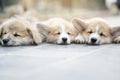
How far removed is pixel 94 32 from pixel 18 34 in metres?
0.61

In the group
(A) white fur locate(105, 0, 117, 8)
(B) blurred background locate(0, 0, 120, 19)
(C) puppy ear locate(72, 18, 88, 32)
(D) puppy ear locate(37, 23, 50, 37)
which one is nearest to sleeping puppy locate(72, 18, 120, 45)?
(C) puppy ear locate(72, 18, 88, 32)

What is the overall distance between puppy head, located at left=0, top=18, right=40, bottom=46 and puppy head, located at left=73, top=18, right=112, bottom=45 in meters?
0.38

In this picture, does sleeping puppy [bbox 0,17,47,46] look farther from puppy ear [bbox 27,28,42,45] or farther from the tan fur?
the tan fur

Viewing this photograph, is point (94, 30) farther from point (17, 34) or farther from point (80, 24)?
point (17, 34)

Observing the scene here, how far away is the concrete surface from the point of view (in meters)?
1.64

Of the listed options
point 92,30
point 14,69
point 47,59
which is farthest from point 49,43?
point 14,69

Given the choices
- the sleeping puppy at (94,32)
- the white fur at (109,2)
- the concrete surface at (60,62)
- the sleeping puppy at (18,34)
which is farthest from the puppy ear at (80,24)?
Answer: the white fur at (109,2)

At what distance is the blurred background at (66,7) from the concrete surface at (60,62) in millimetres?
2264

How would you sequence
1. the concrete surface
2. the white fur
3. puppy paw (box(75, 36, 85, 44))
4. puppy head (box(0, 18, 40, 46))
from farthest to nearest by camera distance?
the white fur
puppy paw (box(75, 36, 85, 44))
puppy head (box(0, 18, 40, 46))
the concrete surface

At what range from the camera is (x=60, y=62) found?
1955 millimetres

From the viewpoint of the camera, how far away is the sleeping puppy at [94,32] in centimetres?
254

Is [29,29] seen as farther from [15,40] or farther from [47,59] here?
[47,59]

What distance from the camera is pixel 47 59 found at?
205 cm

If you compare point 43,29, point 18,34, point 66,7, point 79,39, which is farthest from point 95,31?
point 66,7
